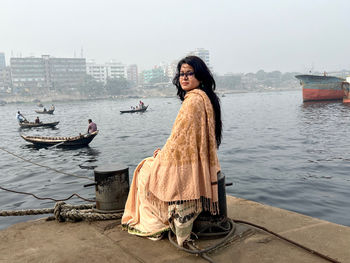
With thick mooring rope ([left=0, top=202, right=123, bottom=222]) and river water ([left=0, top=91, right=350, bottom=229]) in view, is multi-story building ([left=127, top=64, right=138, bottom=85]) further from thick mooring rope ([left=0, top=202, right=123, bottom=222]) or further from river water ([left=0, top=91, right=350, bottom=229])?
thick mooring rope ([left=0, top=202, right=123, bottom=222])

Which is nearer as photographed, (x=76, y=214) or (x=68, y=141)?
(x=76, y=214)

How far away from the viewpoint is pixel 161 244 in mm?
3016

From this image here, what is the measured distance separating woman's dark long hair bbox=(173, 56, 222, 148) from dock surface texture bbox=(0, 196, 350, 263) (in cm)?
114

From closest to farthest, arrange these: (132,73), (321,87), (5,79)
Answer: (321,87) < (5,79) < (132,73)

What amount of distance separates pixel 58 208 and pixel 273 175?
8.37 m

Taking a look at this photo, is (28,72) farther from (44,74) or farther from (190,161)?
(190,161)

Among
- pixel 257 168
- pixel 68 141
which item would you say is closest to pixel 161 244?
pixel 257 168

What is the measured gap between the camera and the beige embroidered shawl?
2.83m

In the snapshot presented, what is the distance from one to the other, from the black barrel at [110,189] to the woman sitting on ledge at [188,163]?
874mm

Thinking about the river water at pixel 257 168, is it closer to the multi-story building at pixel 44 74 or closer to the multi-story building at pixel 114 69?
the multi-story building at pixel 44 74

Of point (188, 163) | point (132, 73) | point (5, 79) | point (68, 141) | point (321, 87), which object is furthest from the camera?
point (132, 73)

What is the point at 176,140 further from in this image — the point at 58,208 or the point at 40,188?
the point at 40,188

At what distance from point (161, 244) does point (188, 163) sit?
865mm

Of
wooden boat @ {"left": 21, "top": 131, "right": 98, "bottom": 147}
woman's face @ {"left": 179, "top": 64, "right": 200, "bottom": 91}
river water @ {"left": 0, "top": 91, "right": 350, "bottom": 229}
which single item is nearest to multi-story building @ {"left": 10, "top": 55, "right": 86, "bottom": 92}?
wooden boat @ {"left": 21, "top": 131, "right": 98, "bottom": 147}
